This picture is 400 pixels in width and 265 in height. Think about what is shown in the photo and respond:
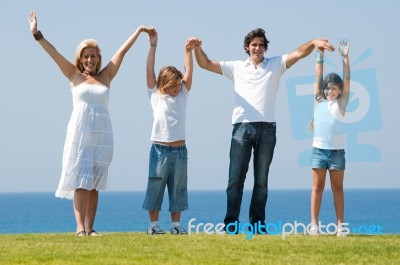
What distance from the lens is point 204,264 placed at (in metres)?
11.0

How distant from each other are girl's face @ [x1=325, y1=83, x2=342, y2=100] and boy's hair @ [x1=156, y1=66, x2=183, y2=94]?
2.14m

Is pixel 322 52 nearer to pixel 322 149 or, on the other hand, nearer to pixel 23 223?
pixel 322 149

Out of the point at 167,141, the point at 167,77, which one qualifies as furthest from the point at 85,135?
the point at 167,77

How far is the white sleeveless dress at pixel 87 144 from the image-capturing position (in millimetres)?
12781

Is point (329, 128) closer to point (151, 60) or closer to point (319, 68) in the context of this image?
point (319, 68)

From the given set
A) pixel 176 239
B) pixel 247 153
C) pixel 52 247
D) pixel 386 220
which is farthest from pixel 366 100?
pixel 386 220

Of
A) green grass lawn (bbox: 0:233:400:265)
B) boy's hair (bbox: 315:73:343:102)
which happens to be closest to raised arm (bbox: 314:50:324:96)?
boy's hair (bbox: 315:73:343:102)

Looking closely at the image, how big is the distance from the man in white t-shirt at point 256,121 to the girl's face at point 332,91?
58 cm

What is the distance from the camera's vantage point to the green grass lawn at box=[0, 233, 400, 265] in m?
11.2

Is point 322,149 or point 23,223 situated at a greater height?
point 322,149

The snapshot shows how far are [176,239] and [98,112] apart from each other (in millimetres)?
2027

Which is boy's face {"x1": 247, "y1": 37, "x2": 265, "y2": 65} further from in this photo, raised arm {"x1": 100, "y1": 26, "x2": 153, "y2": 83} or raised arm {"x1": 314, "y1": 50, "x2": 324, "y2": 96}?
raised arm {"x1": 100, "y1": 26, "x2": 153, "y2": 83}

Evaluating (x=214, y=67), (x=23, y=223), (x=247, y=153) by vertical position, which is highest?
(x=214, y=67)

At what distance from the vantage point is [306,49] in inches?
533
